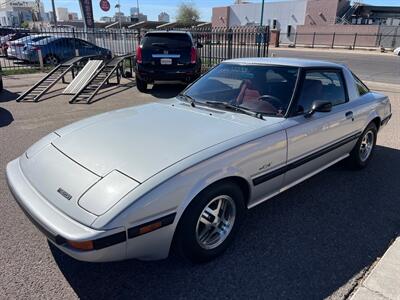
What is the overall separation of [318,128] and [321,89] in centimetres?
59

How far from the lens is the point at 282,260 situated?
2680mm

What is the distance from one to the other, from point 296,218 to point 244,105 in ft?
4.16

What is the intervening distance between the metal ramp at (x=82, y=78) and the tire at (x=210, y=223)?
322 inches

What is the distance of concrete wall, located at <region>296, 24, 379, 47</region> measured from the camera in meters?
41.0

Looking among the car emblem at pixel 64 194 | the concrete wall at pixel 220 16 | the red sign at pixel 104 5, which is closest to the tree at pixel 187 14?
the concrete wall at pixel 220 16

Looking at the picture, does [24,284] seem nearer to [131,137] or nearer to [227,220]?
[131,137]

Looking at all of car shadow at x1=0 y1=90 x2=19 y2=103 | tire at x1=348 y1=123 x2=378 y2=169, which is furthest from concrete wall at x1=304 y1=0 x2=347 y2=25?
tire at x1=348 y1=123 x2=378 y2=169

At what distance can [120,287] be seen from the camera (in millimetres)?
2357

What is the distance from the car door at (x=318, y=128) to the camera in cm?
316

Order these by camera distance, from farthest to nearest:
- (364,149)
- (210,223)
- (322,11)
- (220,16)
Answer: (220,16) → (322,11) → (364,149) → (210,223)

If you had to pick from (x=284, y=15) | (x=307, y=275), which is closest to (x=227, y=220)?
(x=307, y=275)

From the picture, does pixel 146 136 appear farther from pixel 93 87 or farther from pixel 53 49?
pixel 53 49

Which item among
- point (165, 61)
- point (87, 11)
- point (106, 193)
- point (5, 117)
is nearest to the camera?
point (106, 193)

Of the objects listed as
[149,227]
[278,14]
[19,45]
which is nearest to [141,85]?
[149,227]
